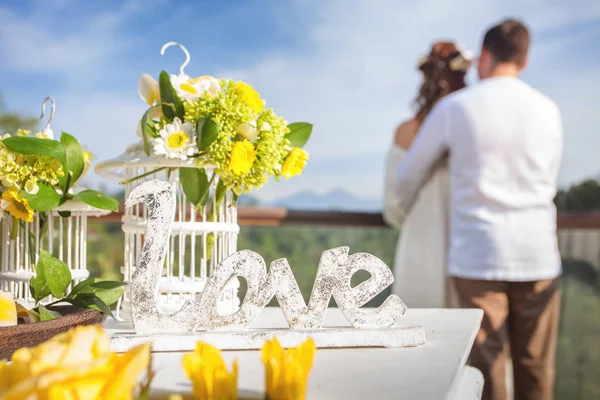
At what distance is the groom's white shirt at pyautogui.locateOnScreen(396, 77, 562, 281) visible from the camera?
1837mm

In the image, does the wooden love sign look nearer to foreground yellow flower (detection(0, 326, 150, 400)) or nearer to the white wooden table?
the white wooden table

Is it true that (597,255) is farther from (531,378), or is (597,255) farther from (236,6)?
(236,6)

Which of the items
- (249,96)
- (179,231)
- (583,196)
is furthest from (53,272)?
(583,196)

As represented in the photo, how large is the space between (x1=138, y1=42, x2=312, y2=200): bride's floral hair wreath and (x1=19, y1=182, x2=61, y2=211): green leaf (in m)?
0.13

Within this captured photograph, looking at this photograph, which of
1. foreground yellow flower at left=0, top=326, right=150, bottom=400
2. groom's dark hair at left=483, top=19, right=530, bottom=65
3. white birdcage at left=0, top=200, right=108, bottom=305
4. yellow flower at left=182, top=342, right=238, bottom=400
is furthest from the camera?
groom's dark hair at left=483, top=19, right=530, bottom=65

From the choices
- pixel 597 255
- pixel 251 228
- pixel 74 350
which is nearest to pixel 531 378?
pixel 597 255

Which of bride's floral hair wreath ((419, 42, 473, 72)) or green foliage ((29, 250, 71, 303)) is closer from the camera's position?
green foliage ((29, 250, 71, 303))

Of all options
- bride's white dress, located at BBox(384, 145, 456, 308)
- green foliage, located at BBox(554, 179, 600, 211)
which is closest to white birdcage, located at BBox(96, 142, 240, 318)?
bride's white dress, located at BBox(384, 145, 456, 308)

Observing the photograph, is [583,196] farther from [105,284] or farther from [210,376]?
[210,376]

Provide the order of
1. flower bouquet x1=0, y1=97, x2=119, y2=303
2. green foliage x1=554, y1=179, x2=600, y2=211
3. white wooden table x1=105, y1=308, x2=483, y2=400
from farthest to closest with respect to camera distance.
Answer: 1. green foliage x1=554, y1=179, x2=600, y2=211
2. flower bouquet x1=0, y1=97, x2=119, y2=303
3. white wooden table x1=105, y1=308, x2=483, y2=400

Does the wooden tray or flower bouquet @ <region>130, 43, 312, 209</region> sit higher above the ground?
flower bouquet @ <region>130, 43, 312, 209</region>

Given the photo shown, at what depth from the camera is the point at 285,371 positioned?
0.37 metres

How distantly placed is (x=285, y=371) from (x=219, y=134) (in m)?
0.46

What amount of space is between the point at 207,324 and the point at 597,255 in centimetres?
197
